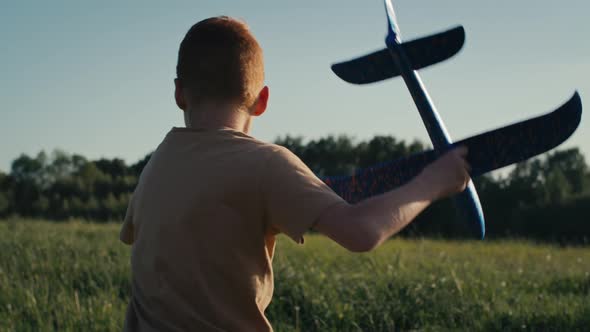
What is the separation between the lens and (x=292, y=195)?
1.63 meters

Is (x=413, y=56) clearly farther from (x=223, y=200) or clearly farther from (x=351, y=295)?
(x=351, y=295)

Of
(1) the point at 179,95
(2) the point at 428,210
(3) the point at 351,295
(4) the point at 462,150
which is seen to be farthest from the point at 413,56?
(2) the point at 428,210

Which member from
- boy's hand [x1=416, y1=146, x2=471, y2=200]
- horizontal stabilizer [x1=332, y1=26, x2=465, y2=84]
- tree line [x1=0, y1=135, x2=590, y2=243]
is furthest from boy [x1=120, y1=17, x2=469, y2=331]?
tree line [x1=0, y1=135, x2=590, y2=243]

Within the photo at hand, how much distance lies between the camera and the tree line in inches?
913

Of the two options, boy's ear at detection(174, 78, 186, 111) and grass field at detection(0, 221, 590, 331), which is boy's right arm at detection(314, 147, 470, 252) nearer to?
boy's ear at detection(174, 78, 186, 111)

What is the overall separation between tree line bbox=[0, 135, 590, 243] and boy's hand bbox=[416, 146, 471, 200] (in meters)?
19.7

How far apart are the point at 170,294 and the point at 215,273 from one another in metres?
0.15

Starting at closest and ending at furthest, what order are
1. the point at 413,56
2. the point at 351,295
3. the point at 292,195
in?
1. the point at 292,195
2. the point at 413,56
3. the point at 351,295

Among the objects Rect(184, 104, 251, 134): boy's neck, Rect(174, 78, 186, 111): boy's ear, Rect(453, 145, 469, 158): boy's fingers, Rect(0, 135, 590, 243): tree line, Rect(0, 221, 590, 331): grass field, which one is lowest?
Rect(0, 135, 590, 243): tree line

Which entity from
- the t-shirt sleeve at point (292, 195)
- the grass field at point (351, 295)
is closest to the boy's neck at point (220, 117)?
the t-shirt sleeve at point (292, 195)

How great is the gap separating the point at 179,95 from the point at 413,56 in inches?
25.8

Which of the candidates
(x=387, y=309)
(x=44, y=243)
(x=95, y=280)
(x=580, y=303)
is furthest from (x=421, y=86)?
(x=44, y=243)

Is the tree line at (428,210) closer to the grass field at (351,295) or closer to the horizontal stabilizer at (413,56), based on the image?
the grass field at (351,295)

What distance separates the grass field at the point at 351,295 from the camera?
498 centimetres
